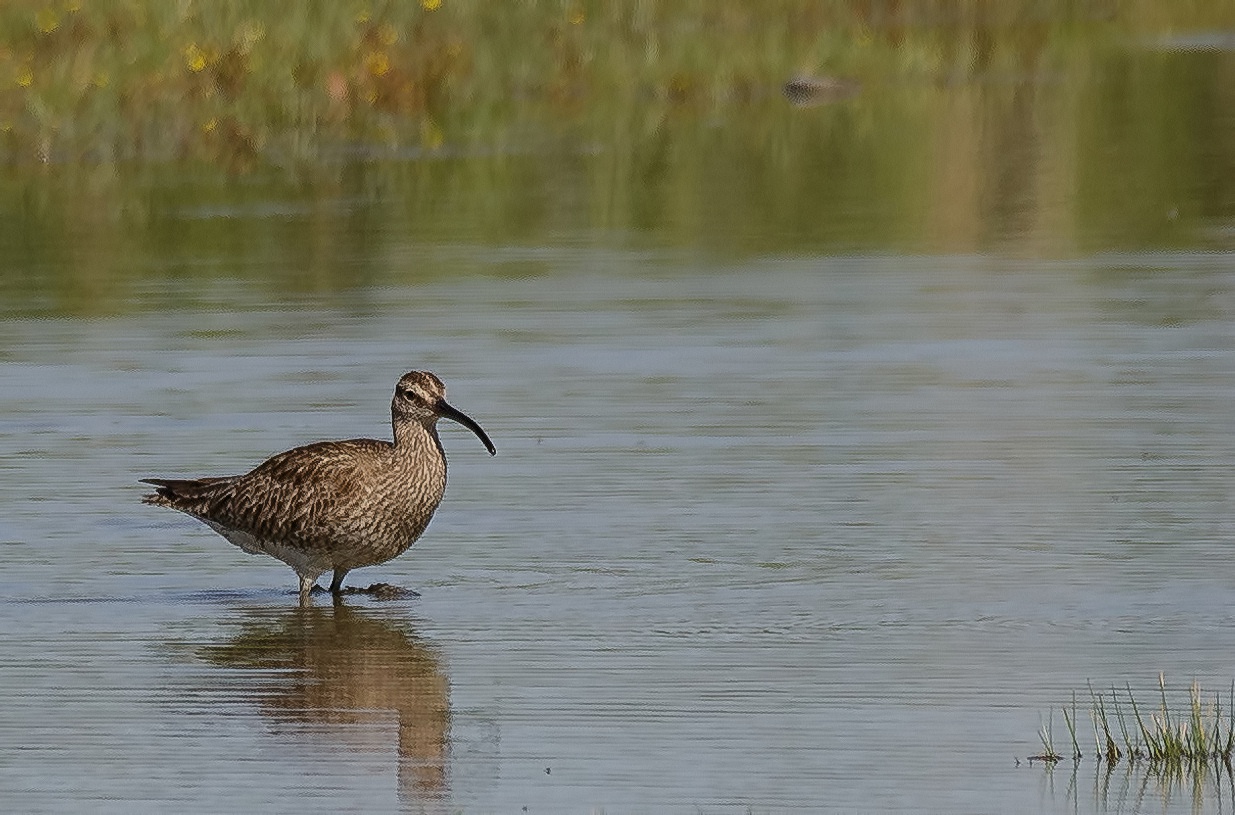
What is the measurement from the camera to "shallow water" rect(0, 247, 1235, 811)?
9.11m

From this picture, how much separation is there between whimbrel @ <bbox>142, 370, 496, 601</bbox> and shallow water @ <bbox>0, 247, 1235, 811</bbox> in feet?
0.64

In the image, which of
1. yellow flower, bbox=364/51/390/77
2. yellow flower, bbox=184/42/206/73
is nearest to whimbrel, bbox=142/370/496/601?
Result: yellow flower, bbox=184/42/206/73

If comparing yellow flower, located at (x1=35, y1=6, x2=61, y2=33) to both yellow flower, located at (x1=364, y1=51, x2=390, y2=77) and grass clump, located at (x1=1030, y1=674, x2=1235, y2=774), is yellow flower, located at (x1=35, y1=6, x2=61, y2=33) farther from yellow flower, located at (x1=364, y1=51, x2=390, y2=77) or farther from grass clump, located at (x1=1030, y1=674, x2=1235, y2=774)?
grass clump, located at (x1=1030, y1=674, x2=1235, y2=774)

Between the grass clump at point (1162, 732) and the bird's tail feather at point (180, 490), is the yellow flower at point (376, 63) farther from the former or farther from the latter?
the grass clump at point (1162, 732)

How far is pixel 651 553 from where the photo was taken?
1224 centimetres

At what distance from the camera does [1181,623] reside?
35.1ft

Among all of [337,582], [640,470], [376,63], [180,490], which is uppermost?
[376,63]

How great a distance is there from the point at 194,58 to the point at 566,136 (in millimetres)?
3316

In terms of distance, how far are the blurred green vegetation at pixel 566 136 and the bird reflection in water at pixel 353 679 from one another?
9.20 meters

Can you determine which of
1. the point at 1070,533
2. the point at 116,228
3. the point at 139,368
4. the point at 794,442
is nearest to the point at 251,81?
the point at 116,228

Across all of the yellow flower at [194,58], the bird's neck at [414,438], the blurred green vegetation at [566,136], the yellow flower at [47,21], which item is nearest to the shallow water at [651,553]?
the bird's neck at [414,438]

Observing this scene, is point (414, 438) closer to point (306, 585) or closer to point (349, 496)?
point (349, 496)

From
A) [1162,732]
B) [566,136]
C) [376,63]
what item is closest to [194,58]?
[376,63]

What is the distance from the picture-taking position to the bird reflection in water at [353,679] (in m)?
9.43
